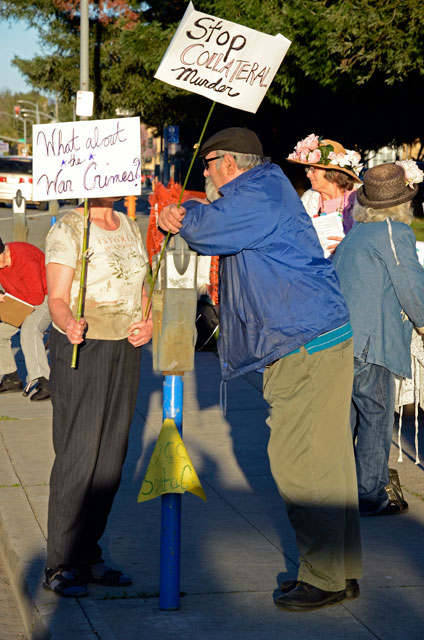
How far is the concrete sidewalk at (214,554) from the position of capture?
13.3 ft

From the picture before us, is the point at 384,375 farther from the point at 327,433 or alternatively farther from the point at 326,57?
the point at 326,57

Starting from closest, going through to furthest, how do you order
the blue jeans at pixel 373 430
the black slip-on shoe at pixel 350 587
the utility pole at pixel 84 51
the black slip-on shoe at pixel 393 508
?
1. the black slip-on shoe at pixel 350 587
2. the blue jeans at pixel 373 430
3. the black slip-on shoe at pixel 393 508
4. the utility pole at pixel 84 51

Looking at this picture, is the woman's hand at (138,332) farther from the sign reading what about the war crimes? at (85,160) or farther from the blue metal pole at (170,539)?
the sign reading what about the war crimes? at (85,160)

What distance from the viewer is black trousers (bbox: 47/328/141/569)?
4.49 metres

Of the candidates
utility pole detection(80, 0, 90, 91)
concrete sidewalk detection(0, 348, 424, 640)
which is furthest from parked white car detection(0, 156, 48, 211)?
concrete sidewalk detection(0, 348, 424, 640)

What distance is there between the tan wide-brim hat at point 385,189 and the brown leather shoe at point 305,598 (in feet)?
6.68

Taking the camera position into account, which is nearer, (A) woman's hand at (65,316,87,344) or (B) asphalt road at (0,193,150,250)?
(A) woman's hand at (65,316,87,344)

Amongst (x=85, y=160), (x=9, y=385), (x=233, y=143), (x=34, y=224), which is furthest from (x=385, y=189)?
(x=34, y=224)

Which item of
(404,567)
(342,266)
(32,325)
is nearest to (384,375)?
(342,266)

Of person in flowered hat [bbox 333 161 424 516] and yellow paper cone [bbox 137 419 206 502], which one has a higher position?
person in flowered hat [bbox 333 161 424 516]

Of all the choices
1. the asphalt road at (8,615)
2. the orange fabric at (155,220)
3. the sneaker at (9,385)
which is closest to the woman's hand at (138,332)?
the asphalt road at (8,615)

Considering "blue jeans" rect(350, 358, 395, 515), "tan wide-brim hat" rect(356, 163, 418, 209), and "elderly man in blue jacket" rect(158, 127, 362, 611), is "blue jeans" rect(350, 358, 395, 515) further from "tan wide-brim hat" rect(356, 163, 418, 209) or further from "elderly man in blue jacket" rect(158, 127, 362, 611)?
"elderly man in blue jacket" rect(158, 127, 362, 611)

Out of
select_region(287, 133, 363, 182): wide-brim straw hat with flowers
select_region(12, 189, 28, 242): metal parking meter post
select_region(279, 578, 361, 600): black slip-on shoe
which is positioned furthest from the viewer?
select_region(12, 189, 28, 242): metal parking meter post

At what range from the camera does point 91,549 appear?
15.1ft
